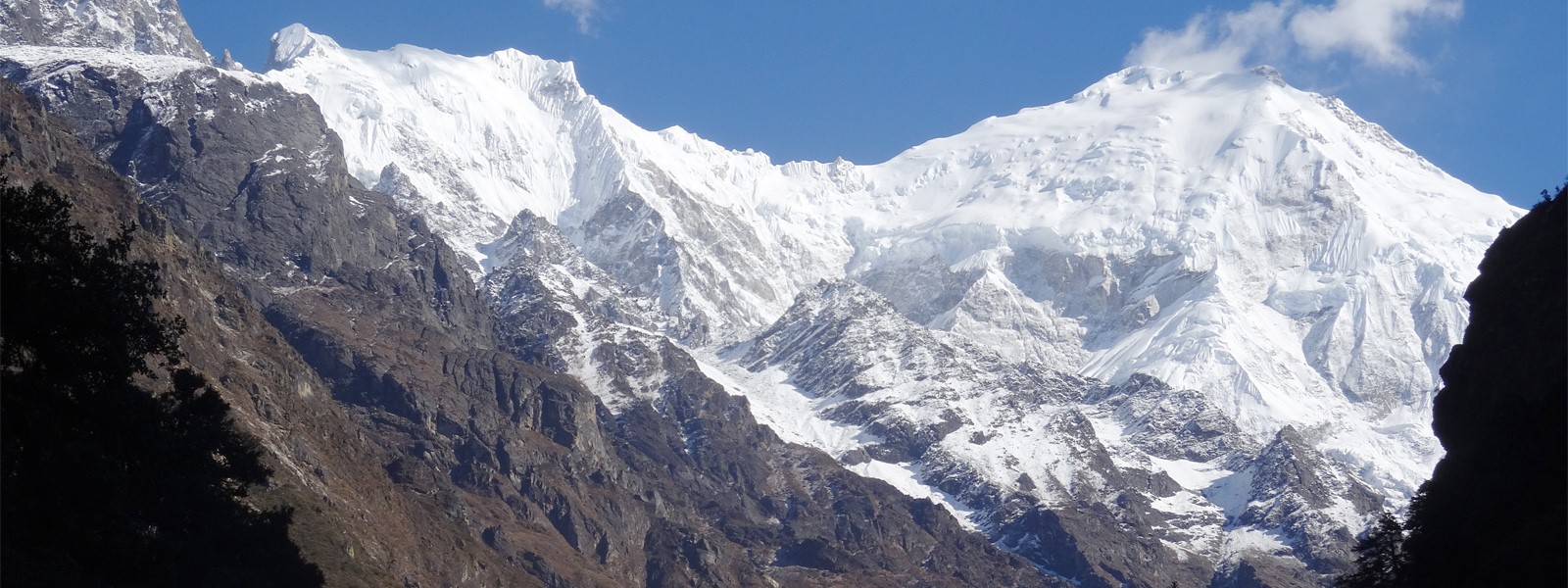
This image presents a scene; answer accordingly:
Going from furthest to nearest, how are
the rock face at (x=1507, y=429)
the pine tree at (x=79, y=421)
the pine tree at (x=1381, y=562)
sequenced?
the pine tree at (x=1381, y=562) → the rock face at (x=1507, y=429) → the pine tree at (x=79, y=421)

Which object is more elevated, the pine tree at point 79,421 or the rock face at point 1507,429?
the rock face at point 1507,429

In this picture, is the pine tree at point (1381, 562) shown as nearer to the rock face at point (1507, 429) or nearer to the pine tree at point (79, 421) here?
the rock face at point (1507, 429)

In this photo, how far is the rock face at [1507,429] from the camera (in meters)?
80.1

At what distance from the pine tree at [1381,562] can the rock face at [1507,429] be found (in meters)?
1.05

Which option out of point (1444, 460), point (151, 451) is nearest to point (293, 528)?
point (151, 451)

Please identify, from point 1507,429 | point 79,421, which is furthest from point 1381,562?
point 79,421

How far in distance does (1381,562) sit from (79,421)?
66.0 m

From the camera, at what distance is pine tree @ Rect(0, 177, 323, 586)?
239ft

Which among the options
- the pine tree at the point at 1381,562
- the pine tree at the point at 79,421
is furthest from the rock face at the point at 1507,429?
the pine tree at the point at 79,421

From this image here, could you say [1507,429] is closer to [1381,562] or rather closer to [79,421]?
[1381,562]

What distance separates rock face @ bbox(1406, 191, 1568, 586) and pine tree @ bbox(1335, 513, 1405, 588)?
1.05 meters

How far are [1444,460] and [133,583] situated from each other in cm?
7288

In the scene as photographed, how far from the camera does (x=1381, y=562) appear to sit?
94.6 metres

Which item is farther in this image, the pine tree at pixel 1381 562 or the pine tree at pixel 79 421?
the pine tree at pixel 1381 562
